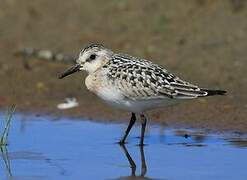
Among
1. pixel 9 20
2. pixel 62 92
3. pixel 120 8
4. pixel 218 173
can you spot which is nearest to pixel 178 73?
pixel 62 92

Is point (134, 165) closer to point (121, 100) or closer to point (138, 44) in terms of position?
point (121, 100)

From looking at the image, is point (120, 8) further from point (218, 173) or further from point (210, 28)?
point (218, 173)

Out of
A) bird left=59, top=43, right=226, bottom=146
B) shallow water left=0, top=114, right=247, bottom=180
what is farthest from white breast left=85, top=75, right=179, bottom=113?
shallow water left=0, top=114, right=247, bottom=180

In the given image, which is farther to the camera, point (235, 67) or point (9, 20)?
point (9, 20)

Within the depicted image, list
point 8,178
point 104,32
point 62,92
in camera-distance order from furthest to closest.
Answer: point 104,32 → point 62,92 → point 8,178

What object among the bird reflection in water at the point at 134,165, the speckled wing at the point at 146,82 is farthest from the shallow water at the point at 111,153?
the speckled wing at the point at 146,82

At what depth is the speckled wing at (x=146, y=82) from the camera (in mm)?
10461

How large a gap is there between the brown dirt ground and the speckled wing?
3.78 feet

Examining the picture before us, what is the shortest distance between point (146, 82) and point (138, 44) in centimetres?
494

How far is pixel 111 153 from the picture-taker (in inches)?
400

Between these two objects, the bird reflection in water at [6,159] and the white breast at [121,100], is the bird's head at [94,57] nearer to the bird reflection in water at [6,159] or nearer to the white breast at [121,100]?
the white breast at [121,100]

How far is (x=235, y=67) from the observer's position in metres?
13.9

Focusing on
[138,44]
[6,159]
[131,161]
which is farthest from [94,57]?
[138,44]

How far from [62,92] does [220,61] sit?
263cm
